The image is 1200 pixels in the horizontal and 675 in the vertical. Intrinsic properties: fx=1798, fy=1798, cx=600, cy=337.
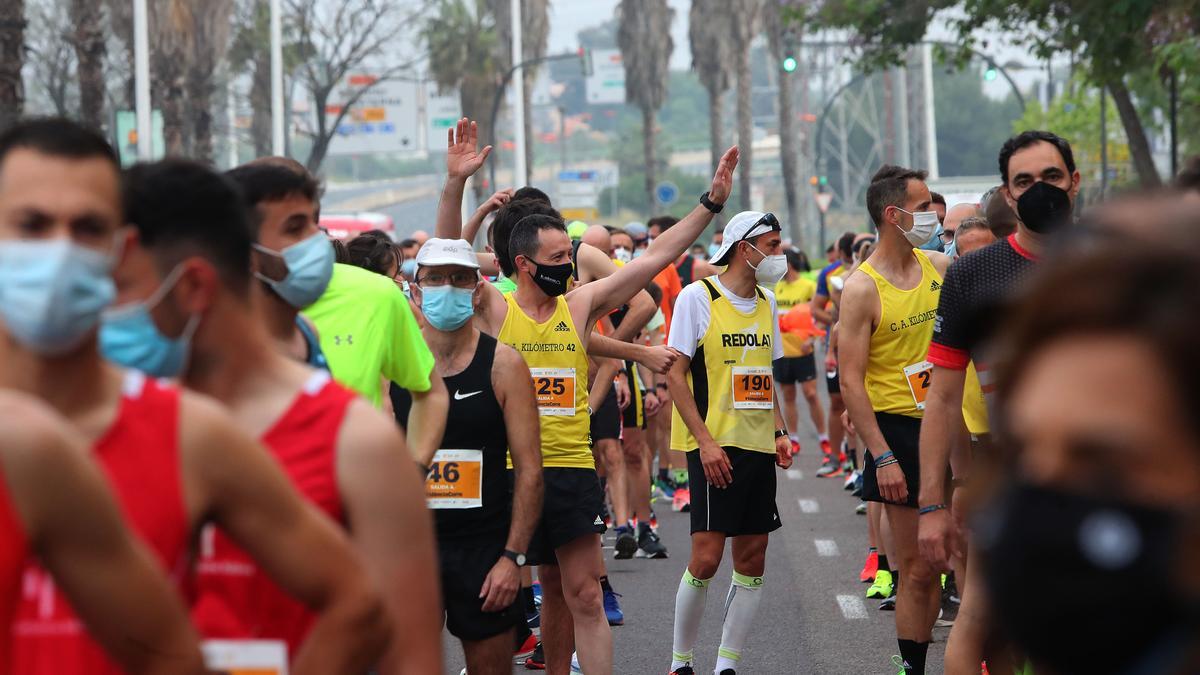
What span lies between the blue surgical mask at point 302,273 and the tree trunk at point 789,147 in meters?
54.9

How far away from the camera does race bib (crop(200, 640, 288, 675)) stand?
3008 mm

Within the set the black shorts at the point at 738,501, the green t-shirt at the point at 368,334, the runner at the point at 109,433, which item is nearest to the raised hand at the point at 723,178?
the black shorts at the point at 738,501

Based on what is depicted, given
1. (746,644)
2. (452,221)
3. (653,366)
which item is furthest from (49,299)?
(746,644)

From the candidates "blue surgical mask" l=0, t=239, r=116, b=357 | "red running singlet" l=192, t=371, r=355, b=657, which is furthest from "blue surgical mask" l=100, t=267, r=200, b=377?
"blue surgical mask" l=0, t=239, r=116, b=357

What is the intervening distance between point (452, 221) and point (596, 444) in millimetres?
4552

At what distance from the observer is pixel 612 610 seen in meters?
9.71

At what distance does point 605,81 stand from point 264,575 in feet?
278

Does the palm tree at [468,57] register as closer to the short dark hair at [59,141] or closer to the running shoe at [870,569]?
the running shoe at [870,569]

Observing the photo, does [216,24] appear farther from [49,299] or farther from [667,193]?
[49,299]

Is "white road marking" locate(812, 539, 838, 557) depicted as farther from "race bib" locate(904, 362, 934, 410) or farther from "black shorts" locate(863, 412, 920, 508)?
"race bib" locate(904, 362, 934, 410)

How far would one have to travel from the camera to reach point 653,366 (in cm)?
789

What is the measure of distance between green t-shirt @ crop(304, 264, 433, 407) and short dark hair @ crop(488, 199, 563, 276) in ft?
8.55

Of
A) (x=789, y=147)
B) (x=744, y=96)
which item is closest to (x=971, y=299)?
(x=744, y=96)

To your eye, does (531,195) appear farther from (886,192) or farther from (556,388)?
(886,192)
